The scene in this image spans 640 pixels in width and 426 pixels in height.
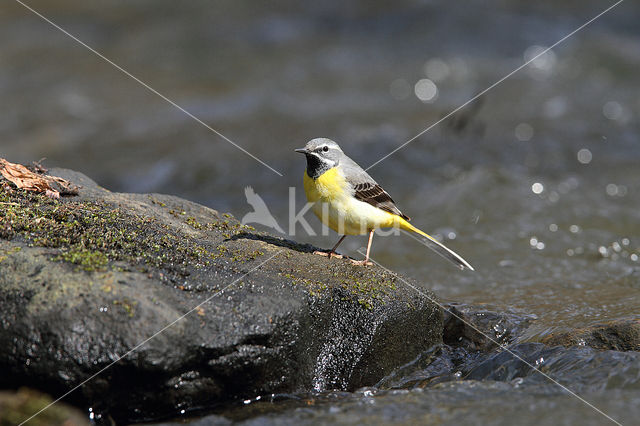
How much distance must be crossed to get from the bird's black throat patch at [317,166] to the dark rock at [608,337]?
9.88 feet

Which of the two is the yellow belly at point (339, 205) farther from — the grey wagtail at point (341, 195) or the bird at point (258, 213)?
the bird at point (258, 213)

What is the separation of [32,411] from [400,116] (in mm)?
14718

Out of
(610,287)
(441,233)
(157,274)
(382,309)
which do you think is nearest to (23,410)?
(157,274)

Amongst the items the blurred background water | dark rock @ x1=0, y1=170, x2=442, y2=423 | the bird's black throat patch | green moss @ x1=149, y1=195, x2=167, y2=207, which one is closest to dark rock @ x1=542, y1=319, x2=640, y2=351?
the blurred background water

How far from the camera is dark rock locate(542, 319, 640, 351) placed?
5.92m

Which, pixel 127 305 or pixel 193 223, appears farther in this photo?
pixel 193 223

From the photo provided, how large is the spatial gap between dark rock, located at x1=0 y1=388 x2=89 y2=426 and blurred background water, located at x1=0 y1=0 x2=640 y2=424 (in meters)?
5.01

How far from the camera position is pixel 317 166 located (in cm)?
700

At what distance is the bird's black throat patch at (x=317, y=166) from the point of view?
6.96 meters

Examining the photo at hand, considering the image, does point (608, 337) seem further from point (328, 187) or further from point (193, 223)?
point (193, 223)

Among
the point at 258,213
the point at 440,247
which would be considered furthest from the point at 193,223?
the point at 258,213

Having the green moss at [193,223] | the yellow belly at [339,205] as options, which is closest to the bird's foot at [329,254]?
the yellow belly at [339,205]

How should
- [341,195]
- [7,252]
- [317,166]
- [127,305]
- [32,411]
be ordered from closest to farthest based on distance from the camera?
[32,411]
[127,305]
[7,252]
[341,195]
[317,166]

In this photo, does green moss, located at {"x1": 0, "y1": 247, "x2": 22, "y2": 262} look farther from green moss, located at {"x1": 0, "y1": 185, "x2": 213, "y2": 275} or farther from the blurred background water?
the blurred background water
